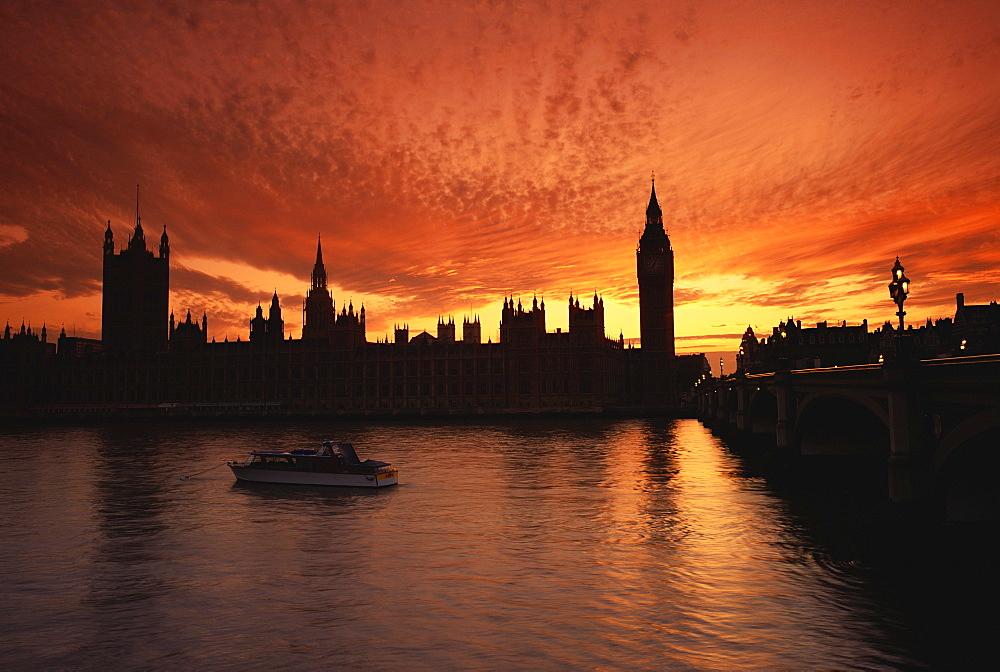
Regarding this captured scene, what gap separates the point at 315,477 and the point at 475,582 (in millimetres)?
23584

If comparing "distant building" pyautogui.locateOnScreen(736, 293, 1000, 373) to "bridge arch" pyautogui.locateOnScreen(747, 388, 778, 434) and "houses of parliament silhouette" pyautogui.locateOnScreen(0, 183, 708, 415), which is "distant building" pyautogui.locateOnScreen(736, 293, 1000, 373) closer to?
"houses of parliament silhouette" pyautogui.locateOnScreen(0, 183, 708, 415)

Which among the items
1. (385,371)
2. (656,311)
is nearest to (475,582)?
(385,371)

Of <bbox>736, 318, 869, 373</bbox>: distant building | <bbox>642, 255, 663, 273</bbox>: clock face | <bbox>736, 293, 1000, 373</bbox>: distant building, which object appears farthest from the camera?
<bbox>642, 255, 663, 273</bbox>: clock face

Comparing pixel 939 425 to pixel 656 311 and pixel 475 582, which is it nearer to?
pixel 475 582

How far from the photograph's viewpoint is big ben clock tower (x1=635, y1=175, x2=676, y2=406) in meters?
163

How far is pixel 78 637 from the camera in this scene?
1816 centimetres

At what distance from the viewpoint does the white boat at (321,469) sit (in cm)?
4278

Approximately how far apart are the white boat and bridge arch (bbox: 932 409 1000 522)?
27.9 m

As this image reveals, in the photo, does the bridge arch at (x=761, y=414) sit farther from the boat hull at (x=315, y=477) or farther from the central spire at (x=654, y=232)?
the central spire at (x=654, y=232)

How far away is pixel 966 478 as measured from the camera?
949 inches

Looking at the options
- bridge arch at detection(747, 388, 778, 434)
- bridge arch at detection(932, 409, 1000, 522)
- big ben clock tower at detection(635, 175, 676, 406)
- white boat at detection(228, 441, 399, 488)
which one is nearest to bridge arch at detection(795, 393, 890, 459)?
bridge arch at detection(747, 388, 778, 434)

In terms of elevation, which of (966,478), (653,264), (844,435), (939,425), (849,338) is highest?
(653,264)

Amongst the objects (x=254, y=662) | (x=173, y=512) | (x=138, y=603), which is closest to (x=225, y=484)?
(x=173, y=512)

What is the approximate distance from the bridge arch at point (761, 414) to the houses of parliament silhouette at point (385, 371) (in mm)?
68760
